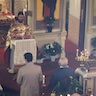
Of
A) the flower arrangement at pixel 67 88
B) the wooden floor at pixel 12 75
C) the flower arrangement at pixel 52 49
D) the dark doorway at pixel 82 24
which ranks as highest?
the dark doorway at pixel 82 24

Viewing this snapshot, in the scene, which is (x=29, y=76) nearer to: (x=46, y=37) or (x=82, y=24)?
(x=46, y=37)

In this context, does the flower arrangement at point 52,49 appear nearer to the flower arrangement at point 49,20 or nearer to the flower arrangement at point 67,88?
the flower arrangement at point 49,20

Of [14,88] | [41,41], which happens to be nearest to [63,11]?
[41,41]

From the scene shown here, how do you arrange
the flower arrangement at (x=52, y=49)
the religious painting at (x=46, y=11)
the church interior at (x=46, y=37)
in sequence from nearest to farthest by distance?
the church interior at (x=46, y=37) < the religious painting at (x=46, y=11) < the flower arrangement at (x=52, y=49)

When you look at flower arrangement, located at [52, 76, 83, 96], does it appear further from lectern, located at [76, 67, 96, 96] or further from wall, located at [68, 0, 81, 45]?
wall, located at [68, 0, 81, 45]

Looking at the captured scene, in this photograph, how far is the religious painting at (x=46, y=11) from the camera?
44.0ft

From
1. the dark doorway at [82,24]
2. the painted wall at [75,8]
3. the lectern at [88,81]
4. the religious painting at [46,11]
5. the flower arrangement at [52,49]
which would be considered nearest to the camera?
the lectern at [88,81]

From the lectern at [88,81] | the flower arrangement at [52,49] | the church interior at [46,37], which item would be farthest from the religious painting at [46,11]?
the lectern at [88,81]

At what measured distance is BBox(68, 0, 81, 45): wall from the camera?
50.4 ft

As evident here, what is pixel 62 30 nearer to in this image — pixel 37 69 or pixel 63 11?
pixel 63 11

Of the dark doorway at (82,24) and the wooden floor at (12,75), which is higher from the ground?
the dark doorway at (82,24)

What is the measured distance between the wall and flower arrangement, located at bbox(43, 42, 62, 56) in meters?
1.99

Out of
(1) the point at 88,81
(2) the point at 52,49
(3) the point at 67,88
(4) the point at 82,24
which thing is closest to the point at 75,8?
(4) the point at 82,24

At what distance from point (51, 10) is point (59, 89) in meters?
5.82
